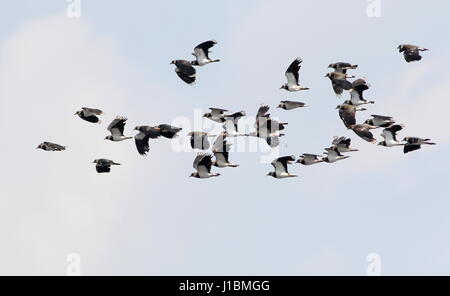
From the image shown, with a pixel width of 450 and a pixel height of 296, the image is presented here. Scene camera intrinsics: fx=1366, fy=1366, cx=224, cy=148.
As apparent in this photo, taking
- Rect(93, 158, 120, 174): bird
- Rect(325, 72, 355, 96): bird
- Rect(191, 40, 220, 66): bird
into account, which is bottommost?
Rect(93, 158, 120, 174): bird

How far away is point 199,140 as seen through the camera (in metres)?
88.6

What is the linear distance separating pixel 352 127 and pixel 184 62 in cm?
1269

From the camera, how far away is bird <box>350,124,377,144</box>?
8638 cm

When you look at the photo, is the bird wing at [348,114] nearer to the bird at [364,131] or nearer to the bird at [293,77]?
the bird at [364,131]

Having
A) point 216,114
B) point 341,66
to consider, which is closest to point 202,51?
point 216,114

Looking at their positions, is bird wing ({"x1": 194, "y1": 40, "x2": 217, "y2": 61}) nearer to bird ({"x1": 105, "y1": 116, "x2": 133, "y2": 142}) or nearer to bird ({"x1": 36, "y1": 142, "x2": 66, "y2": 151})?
bird ({"x1": 105, "y1": 116, "x2": 133, "y2": 142})

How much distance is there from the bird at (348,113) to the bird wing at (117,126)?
14231 mm

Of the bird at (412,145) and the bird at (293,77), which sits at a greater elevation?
the bird at (293,77)

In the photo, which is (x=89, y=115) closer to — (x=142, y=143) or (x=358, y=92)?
(x=142, y=143)

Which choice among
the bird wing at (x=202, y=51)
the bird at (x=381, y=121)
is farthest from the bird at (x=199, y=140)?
the bird at (x=381, y=121)

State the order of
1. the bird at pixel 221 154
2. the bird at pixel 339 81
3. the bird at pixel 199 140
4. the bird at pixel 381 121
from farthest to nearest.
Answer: the bird at pixel 339 81
the bird at pixel 381 121
the bird at pixel 199 140
the bird at pixel 221 154

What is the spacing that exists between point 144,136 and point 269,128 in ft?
27.5

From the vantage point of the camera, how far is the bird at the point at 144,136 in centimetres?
8931

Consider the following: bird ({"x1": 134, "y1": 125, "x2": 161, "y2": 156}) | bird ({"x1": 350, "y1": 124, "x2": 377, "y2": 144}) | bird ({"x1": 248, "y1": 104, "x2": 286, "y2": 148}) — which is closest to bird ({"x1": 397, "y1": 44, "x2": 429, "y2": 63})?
bird ({"x1": 350, "y1": 124, "x2": 377, "y2": 144})
